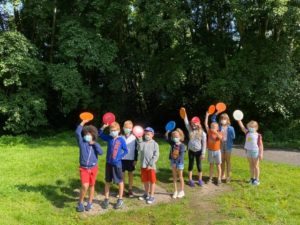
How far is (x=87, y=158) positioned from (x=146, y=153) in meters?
1.27

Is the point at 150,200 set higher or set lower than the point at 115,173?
lower

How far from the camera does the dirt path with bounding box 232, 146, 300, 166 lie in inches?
531

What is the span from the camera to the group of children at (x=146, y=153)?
8.33 metres

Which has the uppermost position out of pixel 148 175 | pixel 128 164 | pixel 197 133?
pixel 197 133

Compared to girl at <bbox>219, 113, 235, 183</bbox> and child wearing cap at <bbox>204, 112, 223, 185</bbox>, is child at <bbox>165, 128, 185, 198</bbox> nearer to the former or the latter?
child wearing cap at <bbox>204, 112, 223, 185</bbox>

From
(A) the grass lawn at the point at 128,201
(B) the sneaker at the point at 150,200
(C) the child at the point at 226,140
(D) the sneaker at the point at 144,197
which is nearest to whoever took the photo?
(A) the grass lawn at the point at 128,201

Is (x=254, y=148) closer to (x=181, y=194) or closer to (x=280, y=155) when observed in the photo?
(x=181, y=194)

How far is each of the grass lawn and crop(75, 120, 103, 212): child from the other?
39cm

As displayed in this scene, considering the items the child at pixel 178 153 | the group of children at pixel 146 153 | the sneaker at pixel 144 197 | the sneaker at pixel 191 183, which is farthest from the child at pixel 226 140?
the sneaker at pixel 144 197

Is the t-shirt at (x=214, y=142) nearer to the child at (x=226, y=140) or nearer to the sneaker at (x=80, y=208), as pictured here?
the child at (x=226, y=140)

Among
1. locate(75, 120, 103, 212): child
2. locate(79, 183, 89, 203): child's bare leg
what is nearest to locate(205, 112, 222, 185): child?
locate(75, 120, 103, 212): child

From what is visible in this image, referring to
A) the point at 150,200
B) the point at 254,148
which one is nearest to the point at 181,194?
the point at 150,200

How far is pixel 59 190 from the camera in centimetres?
933

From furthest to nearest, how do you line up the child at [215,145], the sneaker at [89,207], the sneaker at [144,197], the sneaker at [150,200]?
the child at [215,145] < the sneaker at [144,197] < the sneaker at [150,200] < the sneaker at [89,207]
